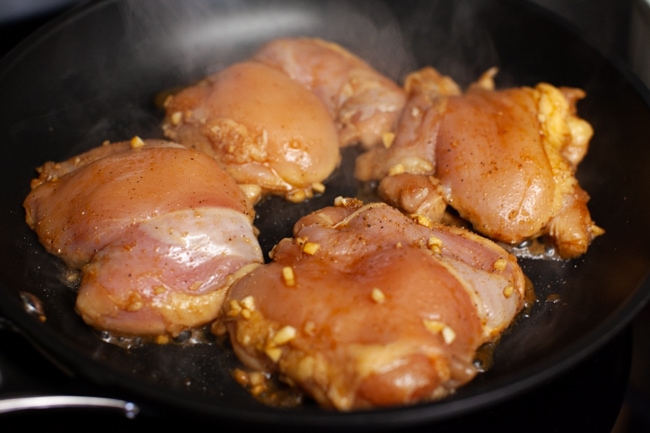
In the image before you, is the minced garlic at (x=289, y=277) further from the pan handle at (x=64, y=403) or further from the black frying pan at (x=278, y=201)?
the pan handle at (x=64, y=403)

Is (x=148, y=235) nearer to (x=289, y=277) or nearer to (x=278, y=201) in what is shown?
(x=289, y=277)

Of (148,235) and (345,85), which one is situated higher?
(345,85)

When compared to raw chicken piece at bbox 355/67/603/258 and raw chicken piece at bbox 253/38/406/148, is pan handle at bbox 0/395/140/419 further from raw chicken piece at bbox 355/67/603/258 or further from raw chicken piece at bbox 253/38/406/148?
raw chicken piece at bbox 253/38/406/148

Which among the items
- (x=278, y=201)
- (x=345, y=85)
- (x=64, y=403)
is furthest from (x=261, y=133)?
(x=64, y=403)

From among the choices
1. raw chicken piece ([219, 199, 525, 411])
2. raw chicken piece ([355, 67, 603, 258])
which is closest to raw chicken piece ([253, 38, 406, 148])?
raw chicken piece ([355, 67, 603, 258])

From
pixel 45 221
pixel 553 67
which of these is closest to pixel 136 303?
pixel 45 221

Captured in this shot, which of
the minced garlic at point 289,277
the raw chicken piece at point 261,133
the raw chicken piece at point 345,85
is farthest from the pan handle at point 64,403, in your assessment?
the raw chicken piece at point 345,85

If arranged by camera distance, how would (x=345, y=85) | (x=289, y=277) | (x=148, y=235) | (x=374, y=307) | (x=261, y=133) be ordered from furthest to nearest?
1. (x=345, y=85)
2. (x=261, y=133)
3. (x=148, y=235)
4. (x=289, y=277)
5. (x=374, y=307)
